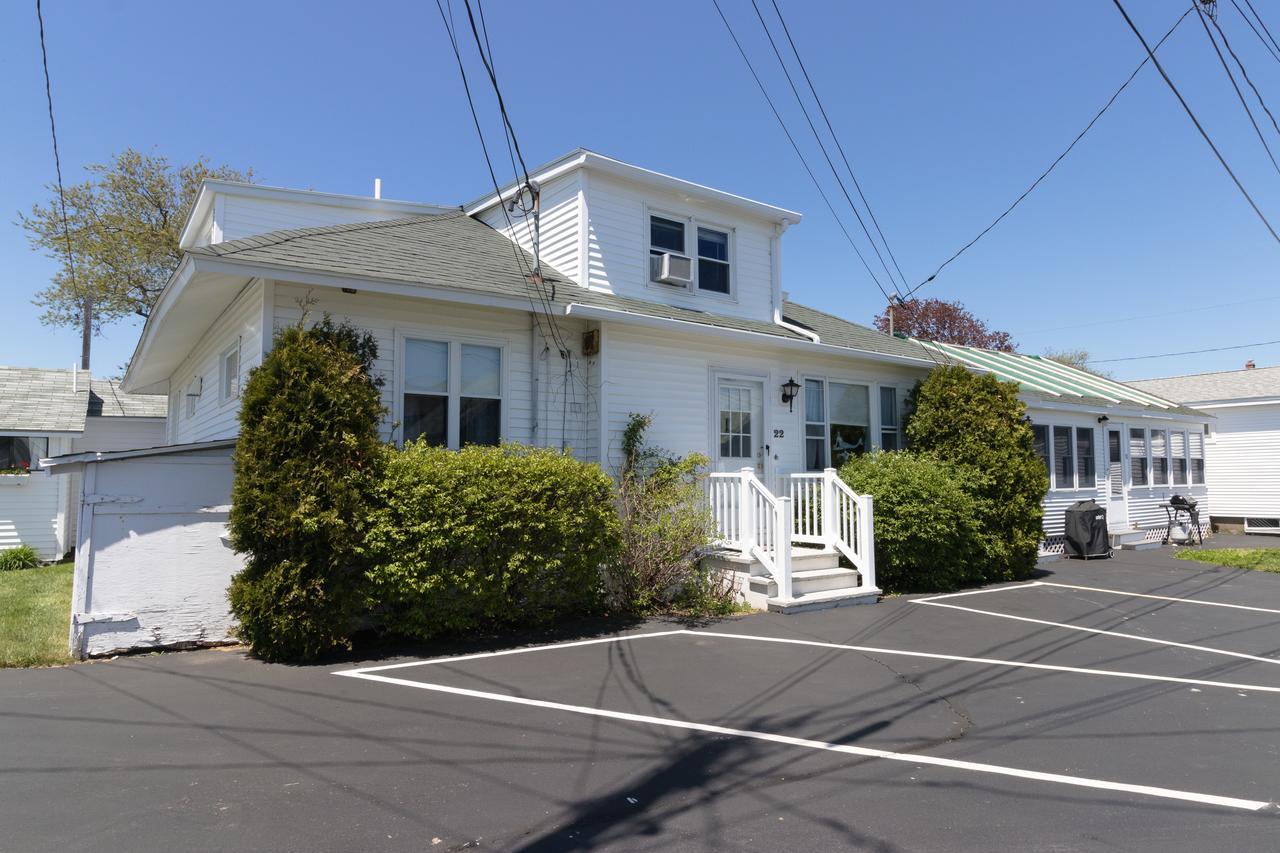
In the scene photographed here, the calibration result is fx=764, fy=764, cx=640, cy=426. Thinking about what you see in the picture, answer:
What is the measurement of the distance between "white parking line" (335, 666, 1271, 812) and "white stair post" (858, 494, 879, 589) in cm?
557

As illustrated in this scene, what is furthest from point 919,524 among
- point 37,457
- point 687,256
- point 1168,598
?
point 37,457

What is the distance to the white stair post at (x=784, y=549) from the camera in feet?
30.0

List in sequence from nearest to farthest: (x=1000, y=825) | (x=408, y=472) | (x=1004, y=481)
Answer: (x=1000, y=825)
(x=408, y=472)
(x=1004, y=481)

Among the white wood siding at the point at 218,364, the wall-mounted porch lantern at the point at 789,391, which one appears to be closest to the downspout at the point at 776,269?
the wall-mounted porch lantern at the point at 789,391

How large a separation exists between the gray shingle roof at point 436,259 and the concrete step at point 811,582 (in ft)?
12.0

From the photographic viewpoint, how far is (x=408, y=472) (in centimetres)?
702

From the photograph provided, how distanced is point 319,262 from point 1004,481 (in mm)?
10507

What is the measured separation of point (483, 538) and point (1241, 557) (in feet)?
52.1

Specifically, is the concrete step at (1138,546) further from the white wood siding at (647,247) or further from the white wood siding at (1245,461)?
the white wood siding at (647,247)

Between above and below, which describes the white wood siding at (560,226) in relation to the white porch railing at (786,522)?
above

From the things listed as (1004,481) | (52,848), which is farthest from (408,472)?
(1004,481)

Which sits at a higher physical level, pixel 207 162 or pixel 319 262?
pixel 207 162

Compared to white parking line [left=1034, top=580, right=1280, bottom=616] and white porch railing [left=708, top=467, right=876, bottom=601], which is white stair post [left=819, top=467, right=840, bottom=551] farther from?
white parking line [left=1034, top=580, right=1280, bottom=616]

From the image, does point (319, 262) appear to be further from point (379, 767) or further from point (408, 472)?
point (379, 767)
